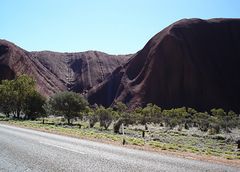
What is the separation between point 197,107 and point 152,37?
38137 millimetres

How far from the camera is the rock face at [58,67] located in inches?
4877

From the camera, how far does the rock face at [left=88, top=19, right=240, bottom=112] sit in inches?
3907

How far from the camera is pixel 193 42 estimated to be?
113 metres

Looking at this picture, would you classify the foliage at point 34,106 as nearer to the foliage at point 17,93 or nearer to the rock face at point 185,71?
the foliage at point 17,93

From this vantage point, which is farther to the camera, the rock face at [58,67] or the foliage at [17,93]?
the rock face at [58,67]

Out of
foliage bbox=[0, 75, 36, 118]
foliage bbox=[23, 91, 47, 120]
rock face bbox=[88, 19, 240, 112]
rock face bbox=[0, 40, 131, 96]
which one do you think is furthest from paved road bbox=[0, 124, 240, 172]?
rock face bbox=[0, 40, 131, 96]

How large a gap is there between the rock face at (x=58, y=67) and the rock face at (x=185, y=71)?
62.8 ft

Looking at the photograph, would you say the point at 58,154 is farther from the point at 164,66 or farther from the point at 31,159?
the point at 164,66

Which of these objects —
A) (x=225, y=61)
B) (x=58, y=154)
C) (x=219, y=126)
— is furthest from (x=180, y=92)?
(x=58, y=154)

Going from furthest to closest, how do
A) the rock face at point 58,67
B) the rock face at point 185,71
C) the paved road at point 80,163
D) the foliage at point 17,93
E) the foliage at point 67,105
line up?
the rock face at point 58,67 → the rock face at point 185,71 → the foliage at point 17,93 → the foliage at point 67,105 → the paved road at point 80,163

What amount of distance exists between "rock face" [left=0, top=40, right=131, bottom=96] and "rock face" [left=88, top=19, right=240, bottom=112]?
19131 mm

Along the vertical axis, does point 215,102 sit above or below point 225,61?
below

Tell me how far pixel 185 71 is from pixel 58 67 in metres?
73.5

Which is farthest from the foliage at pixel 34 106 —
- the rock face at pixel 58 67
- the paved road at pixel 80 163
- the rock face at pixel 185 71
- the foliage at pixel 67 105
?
the rock face at pixel 58 67
